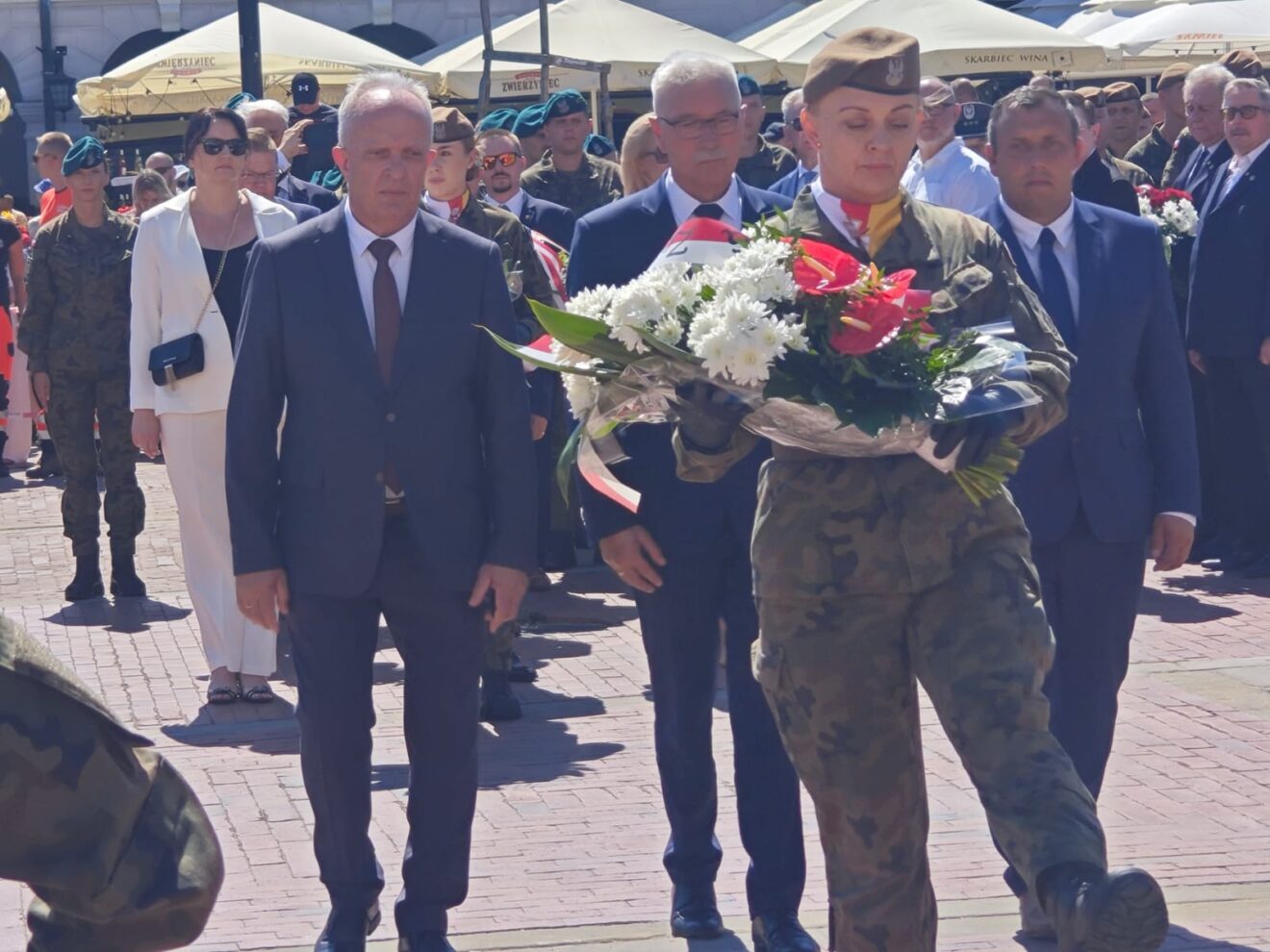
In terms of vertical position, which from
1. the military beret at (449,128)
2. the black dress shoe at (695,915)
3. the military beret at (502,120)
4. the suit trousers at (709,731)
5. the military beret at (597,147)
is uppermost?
the military beret at (449,128)

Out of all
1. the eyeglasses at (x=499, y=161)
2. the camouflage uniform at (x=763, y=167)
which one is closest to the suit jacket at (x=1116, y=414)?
the eyeglasses at (x=499, y=161)

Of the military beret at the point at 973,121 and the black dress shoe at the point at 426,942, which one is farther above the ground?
the military beret at the point at 973,121

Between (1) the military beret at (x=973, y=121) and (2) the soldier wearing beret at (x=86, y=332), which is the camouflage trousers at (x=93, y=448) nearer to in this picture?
(2) the soldier wearing beret at (x=86, y=332)

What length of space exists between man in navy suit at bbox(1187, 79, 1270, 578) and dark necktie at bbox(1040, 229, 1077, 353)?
16.5 feet

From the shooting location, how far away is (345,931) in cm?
508

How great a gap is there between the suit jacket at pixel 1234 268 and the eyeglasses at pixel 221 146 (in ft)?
16.2

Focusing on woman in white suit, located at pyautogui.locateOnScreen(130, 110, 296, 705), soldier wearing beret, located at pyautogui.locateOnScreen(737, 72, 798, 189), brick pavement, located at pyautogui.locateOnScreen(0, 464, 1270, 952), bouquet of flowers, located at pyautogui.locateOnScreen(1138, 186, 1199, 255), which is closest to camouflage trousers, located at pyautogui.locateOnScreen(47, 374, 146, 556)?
brick pavement, located at pyautogui.locateOnScreen(0, 464, 1270, 952)

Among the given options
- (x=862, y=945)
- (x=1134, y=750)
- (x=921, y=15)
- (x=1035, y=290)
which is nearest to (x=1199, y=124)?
(x=1134, y=750)

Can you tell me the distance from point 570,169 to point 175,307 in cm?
416

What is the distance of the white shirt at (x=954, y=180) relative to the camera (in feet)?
31.5

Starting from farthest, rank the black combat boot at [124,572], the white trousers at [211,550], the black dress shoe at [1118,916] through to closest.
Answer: the black combat boot at [124,572] → the white trousers at [211,550] → the black dress shoe at [1118,916]

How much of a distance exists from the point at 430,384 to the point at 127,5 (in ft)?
118

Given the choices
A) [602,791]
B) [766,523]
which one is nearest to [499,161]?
[602,791]

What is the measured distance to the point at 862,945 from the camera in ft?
13.6
